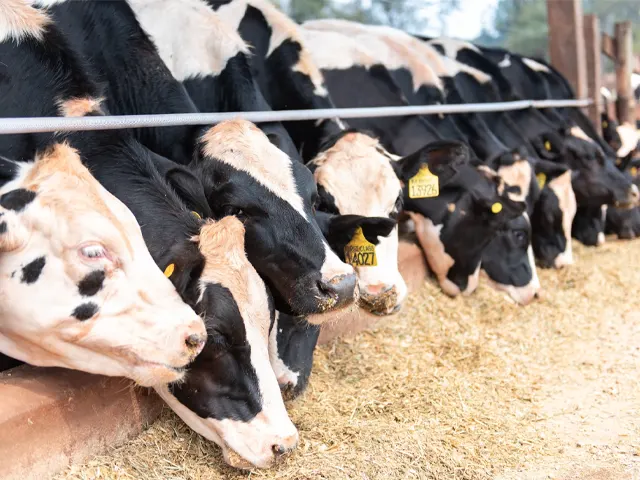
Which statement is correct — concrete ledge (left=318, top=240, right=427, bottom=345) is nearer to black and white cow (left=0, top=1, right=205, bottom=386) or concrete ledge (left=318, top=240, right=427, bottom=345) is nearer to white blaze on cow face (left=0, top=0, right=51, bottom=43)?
black and white cow (left=0, top=1, right=205, bottom=386)

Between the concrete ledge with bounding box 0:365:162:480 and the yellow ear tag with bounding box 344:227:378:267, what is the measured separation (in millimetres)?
1297

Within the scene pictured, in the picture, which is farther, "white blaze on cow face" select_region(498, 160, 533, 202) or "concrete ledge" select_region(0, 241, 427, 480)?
"white blaze on cow face" select_region(498, 160, 533, 202)

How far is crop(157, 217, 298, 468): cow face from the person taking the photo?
265cm

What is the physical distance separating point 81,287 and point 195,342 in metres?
0.37

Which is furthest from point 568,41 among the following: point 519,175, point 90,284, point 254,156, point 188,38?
point 90,284

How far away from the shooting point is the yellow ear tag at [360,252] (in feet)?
12.3

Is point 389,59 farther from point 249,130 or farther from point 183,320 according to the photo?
point 183,320

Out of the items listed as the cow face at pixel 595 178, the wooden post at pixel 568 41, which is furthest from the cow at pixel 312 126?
the wooden post at pixel 568 41

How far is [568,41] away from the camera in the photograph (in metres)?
8.48

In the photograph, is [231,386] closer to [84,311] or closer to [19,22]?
[84,311]

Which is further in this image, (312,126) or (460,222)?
(460,222)

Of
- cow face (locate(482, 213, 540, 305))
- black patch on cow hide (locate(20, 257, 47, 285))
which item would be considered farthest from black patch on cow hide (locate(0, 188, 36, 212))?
cow face (locate(482, 213, 540, 305))

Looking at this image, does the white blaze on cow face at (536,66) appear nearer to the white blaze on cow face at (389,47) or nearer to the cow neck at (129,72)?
the white blaze on cow face at (389,47)

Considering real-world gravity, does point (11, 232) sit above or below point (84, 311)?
above
